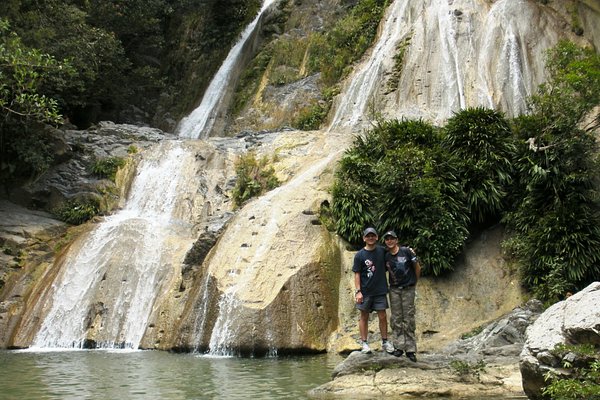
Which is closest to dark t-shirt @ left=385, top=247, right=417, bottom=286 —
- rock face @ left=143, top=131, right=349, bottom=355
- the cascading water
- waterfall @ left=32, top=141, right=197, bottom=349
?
rock face @ left=143, top=131, right=349, bottom=355

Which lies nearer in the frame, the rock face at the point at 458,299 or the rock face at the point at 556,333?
the rock face at the point at 556,333

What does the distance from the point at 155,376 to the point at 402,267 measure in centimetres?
470

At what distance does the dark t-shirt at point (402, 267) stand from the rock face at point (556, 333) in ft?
8.08

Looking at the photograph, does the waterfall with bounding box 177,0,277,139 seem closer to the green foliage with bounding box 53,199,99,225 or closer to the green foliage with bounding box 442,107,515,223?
the green foliage with bounding box 53,199,99,225

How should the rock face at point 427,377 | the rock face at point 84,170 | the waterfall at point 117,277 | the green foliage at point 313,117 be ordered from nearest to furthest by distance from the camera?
the rock face at point 427,377 → the waterfall at point 117,277 → the rock face at point 84,170 → the green foliage at point 313,117

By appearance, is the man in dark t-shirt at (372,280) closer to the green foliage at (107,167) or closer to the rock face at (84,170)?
the rock face at (84,170)

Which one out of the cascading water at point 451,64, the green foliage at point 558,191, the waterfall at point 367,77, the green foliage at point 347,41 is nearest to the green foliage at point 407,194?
the green foliage at point 558,191

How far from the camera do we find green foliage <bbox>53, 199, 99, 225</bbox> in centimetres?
2298

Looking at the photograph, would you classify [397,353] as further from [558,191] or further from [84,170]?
[84,170]

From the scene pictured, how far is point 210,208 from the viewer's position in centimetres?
2233

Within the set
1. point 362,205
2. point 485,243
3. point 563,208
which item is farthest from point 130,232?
point 563,208

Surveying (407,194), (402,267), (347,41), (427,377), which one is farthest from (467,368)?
(347,41)

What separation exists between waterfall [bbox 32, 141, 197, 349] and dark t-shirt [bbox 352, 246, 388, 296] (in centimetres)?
891

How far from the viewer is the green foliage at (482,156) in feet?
55.7
